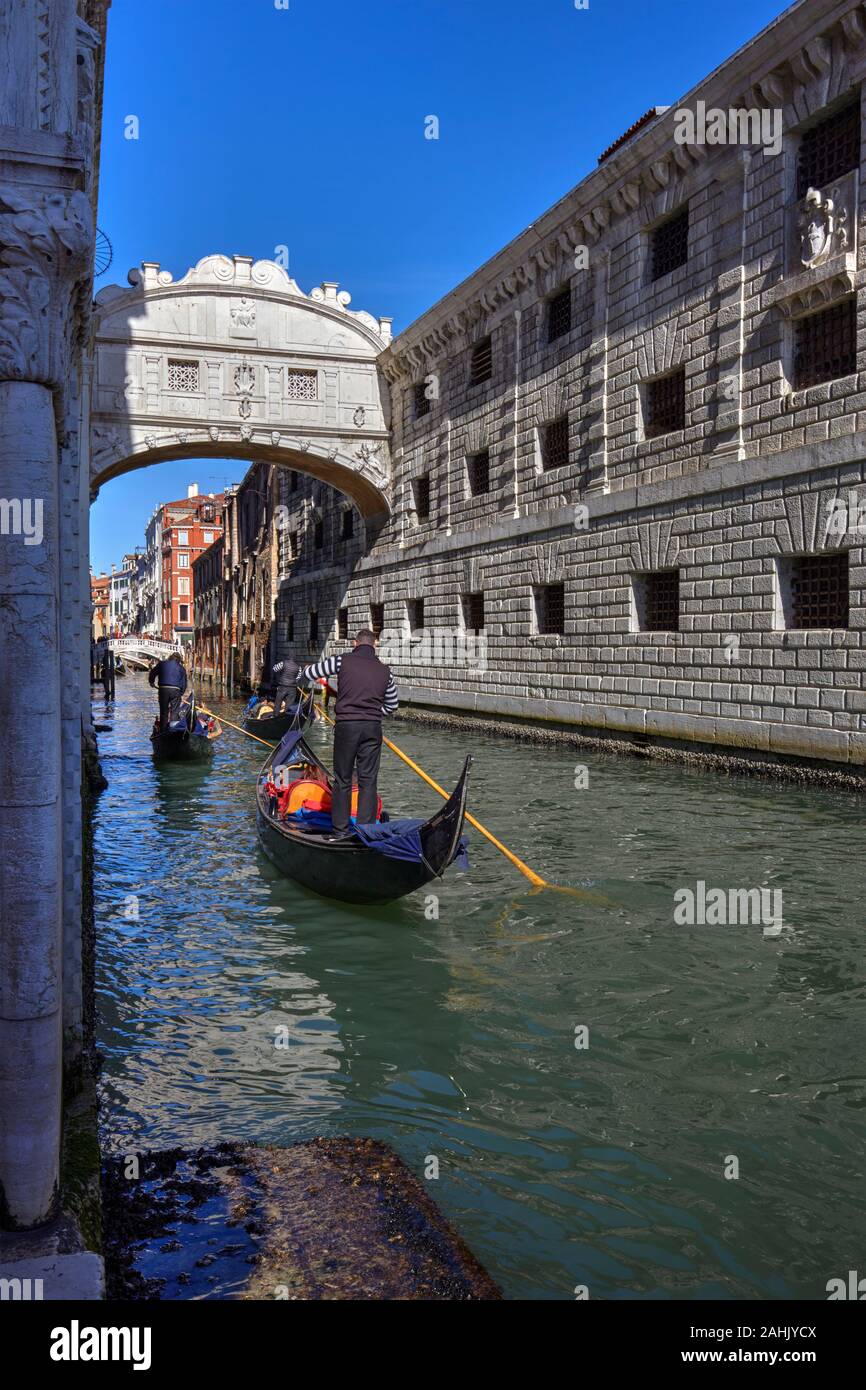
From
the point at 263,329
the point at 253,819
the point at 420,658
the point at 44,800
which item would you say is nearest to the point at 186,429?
the point at 263,329

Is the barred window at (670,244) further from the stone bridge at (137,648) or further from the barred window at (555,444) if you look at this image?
the stone bridge at (137,648)

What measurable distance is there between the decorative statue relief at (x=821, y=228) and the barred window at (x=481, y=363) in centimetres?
756

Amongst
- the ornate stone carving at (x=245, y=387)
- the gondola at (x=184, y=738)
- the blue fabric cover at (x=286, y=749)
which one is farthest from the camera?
the ornate stone carving at (x=245, y=387)

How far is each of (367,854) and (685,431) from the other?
7.84 meters

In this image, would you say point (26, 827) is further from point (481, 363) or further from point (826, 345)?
point (481, 363)

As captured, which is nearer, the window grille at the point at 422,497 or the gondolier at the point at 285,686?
the gondolier at the point at 285,686

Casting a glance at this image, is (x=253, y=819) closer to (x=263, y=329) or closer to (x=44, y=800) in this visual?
(x=44, y=800)

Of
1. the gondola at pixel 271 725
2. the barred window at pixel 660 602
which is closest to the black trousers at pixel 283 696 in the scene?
the gondola at pixel 271 725

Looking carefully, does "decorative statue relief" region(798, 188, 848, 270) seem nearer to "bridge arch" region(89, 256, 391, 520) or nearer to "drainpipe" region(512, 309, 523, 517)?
"drainpipe" region(512, 309, 523, 517)

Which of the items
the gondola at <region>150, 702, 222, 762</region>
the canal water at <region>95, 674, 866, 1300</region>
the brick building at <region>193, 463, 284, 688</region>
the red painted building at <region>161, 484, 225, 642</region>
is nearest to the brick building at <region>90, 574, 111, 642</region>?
the red painted building at <region>161, 484, 225, 642</region>

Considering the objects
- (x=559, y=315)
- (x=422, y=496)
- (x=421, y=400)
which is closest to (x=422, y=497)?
(x=422, y=496)

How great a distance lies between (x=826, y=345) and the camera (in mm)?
9820

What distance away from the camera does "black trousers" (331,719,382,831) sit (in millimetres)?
6035

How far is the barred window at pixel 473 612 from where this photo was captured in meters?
17.3
